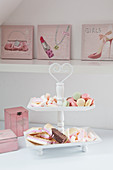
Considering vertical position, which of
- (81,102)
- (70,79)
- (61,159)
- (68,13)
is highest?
(68,13)

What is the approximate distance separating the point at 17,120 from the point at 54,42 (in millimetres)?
677

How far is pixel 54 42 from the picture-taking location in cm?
205

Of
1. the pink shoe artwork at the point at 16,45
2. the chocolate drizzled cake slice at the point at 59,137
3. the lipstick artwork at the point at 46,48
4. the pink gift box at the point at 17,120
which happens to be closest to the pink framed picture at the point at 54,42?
the lipstick artwork at the point at 46,48

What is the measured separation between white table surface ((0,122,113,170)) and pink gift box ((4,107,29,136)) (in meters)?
0.18

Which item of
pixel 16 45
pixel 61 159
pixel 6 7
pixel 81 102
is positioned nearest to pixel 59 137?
pixel 61 159

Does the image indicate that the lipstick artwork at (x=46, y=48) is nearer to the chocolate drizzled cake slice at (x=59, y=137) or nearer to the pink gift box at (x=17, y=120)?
the pink gift box at (x=17, y=120)

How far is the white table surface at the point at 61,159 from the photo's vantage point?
4.49 ft

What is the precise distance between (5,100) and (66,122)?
0.54m

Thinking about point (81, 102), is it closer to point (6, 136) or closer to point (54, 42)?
point (6, 136)

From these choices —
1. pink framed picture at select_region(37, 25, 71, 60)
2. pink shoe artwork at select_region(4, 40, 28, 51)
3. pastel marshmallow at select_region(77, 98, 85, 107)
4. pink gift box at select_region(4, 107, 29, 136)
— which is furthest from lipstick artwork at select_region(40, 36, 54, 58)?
pastel marshmallow at select_region(77, 98, 85, 107)

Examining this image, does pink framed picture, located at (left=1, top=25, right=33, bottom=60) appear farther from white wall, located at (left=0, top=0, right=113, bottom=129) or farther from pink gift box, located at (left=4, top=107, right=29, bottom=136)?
pink gift box, located at (left=4, top=107, right=29, bottom=136)

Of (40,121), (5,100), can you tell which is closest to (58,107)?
(40,121)

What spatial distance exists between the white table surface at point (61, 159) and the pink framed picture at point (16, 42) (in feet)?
2.54

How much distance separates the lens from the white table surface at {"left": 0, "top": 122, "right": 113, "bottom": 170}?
4.49 ft
